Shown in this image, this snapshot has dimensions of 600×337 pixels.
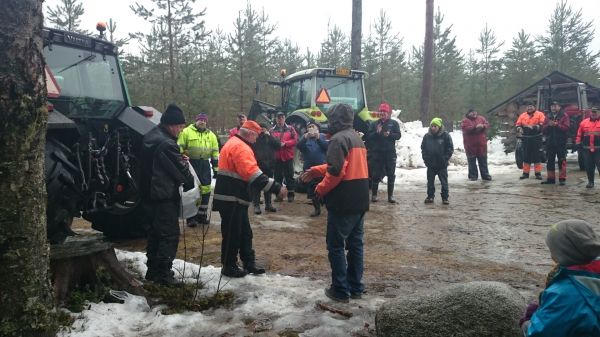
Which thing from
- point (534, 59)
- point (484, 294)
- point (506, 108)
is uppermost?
point (534, 59)

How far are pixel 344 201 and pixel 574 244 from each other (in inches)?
92.1

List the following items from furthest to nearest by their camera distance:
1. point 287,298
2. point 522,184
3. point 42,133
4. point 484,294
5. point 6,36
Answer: point 522,184 → point 287,298 → point 484,294 → point 42,133 → point 6,36

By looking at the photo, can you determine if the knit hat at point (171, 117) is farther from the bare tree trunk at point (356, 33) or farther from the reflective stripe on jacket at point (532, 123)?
the bare tree trunk at point (356, 33)

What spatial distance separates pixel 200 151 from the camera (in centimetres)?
748

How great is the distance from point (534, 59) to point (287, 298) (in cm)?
2955

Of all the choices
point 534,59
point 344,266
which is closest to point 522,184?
point 344,266

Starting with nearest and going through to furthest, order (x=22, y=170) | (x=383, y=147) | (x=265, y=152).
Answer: (x=22, y=170)
(x=265, y=152)
(x=383, y=147)

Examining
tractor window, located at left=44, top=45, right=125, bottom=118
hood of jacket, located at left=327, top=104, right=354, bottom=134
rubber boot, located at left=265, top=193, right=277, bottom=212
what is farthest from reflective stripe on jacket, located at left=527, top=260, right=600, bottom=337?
rubber boot, located at left=265, top=193, right=277, bottom=212

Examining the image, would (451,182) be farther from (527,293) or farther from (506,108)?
(527,293)

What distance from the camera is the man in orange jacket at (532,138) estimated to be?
12383 mm

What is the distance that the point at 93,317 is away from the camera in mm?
3678

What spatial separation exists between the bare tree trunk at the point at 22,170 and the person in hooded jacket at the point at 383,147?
772 centimetres

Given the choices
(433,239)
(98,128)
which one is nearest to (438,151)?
(433,239)

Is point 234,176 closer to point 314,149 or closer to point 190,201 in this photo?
point 190,201
